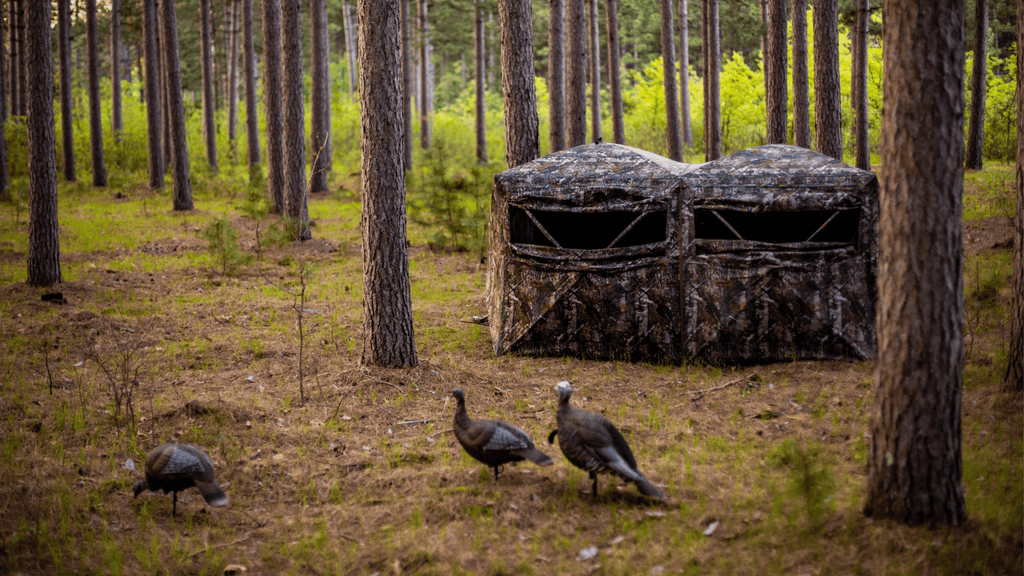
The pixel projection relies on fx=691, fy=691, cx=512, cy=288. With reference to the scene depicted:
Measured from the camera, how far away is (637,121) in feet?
91.0

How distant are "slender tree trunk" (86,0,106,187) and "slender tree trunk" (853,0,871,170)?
21881 millimetres

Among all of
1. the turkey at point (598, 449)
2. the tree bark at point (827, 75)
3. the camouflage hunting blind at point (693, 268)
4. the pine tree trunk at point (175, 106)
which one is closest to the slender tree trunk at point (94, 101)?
the pine tree trunk at point (175, 106)

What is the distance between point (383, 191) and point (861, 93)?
15723mm

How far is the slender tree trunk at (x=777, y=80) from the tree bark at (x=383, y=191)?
27.3ft

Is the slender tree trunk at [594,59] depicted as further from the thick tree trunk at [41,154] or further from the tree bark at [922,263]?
the tree bark at [922,263]

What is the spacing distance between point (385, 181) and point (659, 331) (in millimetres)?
3262

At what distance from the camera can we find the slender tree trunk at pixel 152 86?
62.4 ft

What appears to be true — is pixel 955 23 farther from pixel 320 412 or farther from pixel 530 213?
pixel 320 412

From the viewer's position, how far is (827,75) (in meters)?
11.9

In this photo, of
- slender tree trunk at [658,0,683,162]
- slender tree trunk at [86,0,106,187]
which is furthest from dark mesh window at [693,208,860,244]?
slender tree trunk at [86,0,106,187]

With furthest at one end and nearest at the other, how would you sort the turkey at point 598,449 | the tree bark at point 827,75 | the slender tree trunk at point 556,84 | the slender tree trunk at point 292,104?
the slender tree trunk at point 292,104
the slender tree trunk at point 556,84
the tree bark at point 827,75
the turkey at point 598,449

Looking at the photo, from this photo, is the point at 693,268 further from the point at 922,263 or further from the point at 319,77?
the point at 319,77

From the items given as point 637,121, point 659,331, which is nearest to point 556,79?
point 659,331

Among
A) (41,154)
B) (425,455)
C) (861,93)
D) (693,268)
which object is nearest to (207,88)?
(41,154)
